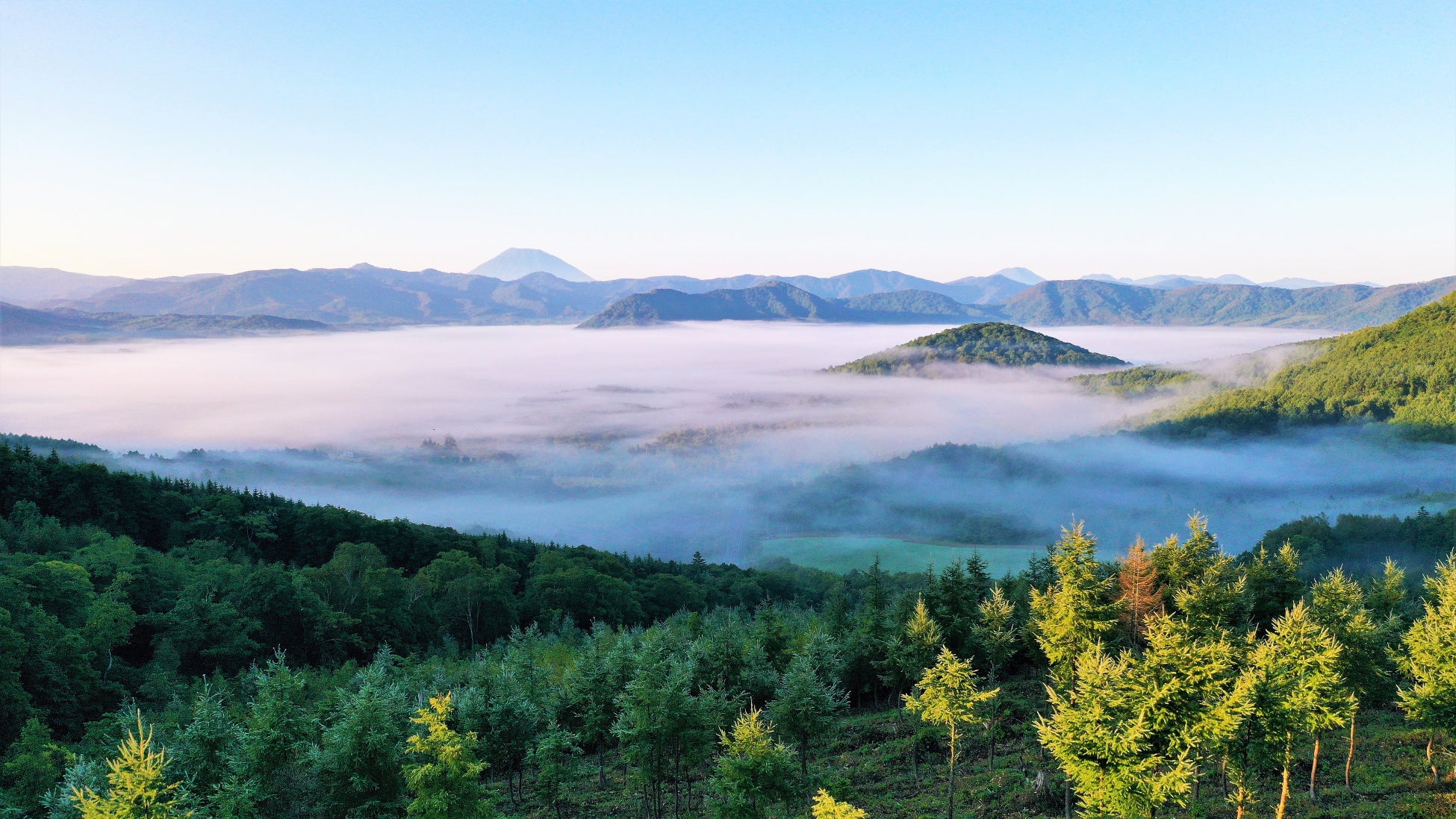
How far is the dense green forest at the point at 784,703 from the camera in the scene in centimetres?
2630

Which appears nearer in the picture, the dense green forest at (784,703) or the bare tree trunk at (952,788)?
the dense green forest at (784,703)

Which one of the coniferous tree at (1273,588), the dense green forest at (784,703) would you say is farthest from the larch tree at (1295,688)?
the coniferous tree at (1273,588)

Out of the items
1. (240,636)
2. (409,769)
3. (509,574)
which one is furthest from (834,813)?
(509,574)

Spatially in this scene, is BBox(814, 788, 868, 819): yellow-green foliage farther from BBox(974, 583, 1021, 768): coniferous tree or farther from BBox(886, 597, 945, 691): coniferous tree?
BBox(886, 597, 945, 691): coniferous tree

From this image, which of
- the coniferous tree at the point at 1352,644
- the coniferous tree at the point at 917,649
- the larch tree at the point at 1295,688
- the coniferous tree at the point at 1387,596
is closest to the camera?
the larch tree at the point at 1295,688

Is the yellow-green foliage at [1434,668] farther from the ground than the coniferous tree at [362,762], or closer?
farther from the ground

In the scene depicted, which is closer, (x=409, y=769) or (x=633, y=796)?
(x=409, y=769)

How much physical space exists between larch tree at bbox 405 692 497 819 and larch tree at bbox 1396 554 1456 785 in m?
39.0

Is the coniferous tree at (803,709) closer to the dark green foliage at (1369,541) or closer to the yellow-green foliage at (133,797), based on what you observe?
the yellow-green foliage at (133,797)

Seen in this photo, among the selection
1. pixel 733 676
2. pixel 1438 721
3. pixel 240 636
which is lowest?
pixel 240 636

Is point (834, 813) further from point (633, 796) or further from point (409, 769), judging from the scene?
point (633, 796)

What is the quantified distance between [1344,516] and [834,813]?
595ft

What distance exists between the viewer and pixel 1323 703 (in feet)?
94.8

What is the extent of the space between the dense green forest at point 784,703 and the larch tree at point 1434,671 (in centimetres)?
18
